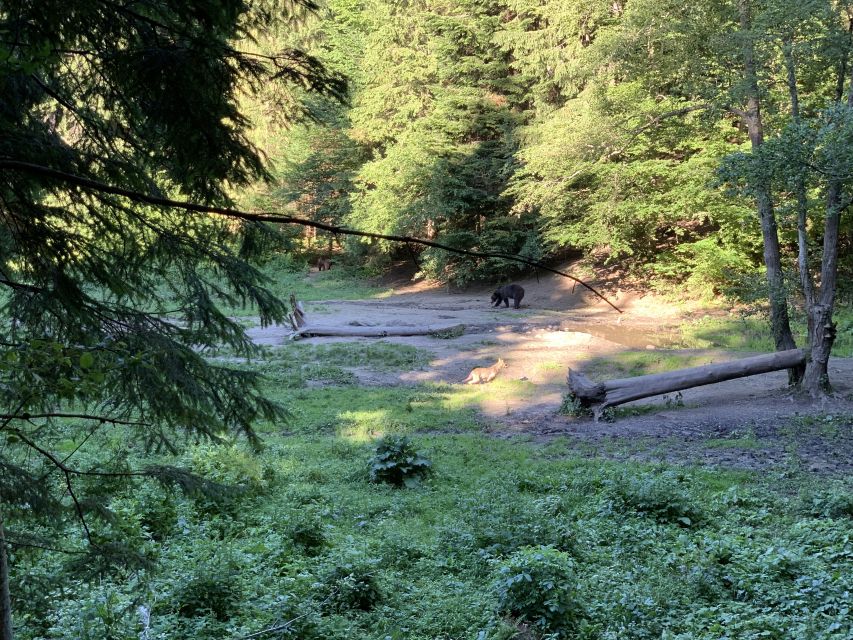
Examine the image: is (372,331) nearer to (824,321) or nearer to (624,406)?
(624,406)

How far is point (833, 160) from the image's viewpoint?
11055 millimetres

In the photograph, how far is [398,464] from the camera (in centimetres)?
980

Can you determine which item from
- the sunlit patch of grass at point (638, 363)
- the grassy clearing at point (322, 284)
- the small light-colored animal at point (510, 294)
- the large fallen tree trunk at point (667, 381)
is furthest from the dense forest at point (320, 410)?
the grassy clearing at point (322, 284)

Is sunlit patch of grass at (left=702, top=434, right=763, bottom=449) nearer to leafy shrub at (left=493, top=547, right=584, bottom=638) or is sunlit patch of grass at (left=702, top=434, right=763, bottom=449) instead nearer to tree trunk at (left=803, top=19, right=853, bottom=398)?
tree trunk at (left=803, top=19, right=853, bottom=398)

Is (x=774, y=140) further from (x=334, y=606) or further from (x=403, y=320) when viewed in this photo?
Answer: (x=403, y=320)

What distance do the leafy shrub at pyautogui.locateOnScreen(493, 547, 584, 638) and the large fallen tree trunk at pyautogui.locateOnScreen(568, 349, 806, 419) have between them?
8.28m

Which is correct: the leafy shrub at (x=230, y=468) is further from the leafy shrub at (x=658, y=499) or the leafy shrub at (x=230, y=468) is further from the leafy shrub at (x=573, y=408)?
the leafy shrub at (x=573, y=408)

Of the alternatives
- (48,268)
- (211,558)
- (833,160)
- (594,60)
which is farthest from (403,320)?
(48,268)

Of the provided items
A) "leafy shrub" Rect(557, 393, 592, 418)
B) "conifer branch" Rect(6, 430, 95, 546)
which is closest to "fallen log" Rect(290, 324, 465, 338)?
"leafy shrub" Rect(557, 393, 592, 418)

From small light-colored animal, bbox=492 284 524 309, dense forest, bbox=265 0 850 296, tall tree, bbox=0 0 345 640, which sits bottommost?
small light-colored animal, bbox=492 284 524 309

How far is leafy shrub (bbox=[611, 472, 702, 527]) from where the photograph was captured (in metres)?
7.98

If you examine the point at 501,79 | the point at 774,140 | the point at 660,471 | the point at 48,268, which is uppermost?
the point at 501,79

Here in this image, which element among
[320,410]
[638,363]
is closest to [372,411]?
[320,410]

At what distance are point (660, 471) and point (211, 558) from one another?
20.8ft
